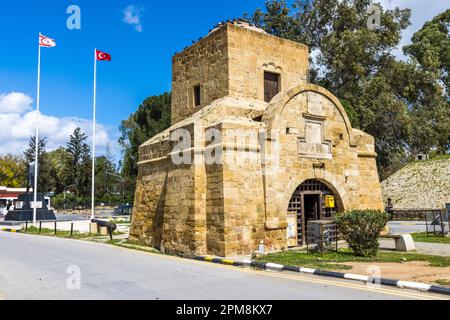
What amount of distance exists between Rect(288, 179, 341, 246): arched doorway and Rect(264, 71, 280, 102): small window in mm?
4517

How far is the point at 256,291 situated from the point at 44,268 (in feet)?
20.0

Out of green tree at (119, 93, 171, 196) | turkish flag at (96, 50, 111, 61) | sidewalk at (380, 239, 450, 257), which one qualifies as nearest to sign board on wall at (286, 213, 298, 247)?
sidewalk at (380, 239, 450, 257)

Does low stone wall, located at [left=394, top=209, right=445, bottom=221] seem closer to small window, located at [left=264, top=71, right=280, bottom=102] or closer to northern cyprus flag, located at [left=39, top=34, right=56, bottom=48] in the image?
small window, located at [left=264, top=71, right=280, bottom=102]

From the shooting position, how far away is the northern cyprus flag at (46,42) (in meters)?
25.6

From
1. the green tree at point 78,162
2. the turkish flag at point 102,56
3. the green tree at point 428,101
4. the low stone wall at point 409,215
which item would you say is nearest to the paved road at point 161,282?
the turkish flag at point 102,56

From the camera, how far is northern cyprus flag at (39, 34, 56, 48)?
25578 mm

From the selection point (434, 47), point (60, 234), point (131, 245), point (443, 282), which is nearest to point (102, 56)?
point (60, 234)

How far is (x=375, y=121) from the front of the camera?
31766 millimetres

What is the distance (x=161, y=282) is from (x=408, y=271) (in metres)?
5.57

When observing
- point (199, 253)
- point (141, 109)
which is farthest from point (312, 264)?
point (141, 109)

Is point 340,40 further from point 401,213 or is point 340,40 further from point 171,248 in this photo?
point 171,248

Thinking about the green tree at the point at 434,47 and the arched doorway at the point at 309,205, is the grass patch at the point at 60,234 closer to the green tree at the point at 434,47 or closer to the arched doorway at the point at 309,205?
the arched doorway at the point at 309,205

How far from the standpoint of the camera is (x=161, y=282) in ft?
26.6

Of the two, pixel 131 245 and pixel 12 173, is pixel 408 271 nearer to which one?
pixel 131 245
